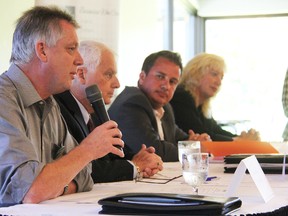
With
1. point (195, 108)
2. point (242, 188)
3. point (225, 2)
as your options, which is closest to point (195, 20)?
point (225, 2)

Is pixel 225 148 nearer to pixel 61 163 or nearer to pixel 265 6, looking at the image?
pixel 61 163

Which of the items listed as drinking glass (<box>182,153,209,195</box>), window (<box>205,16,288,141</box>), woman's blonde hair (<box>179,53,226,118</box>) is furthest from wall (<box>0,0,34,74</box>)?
window (<box>205,16,288,141</box>)

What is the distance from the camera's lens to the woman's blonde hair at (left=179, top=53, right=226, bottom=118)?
15.6ft

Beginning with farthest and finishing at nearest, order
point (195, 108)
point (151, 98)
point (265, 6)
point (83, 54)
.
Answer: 1. point (265, 6)
2. point (195, 108)
3. point (151, 98)
4. point (83, 54)

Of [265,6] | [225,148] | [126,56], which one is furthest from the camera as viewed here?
[265,6]

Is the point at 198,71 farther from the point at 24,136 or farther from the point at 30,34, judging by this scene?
the point at 24,136

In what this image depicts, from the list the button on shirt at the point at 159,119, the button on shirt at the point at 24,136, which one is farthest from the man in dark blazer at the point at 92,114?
the button on shirt at the point at 159,119

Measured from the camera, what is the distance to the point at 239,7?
9.37m

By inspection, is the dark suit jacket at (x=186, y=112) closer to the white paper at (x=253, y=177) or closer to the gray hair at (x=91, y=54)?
the gray hair at (x=91, y=54)

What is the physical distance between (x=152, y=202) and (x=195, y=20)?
335 inches

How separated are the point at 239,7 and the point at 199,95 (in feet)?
16.2

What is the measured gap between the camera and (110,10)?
13.9 ft

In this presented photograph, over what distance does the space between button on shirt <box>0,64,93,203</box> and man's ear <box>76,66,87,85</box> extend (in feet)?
2.10

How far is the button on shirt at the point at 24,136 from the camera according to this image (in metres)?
1.71
